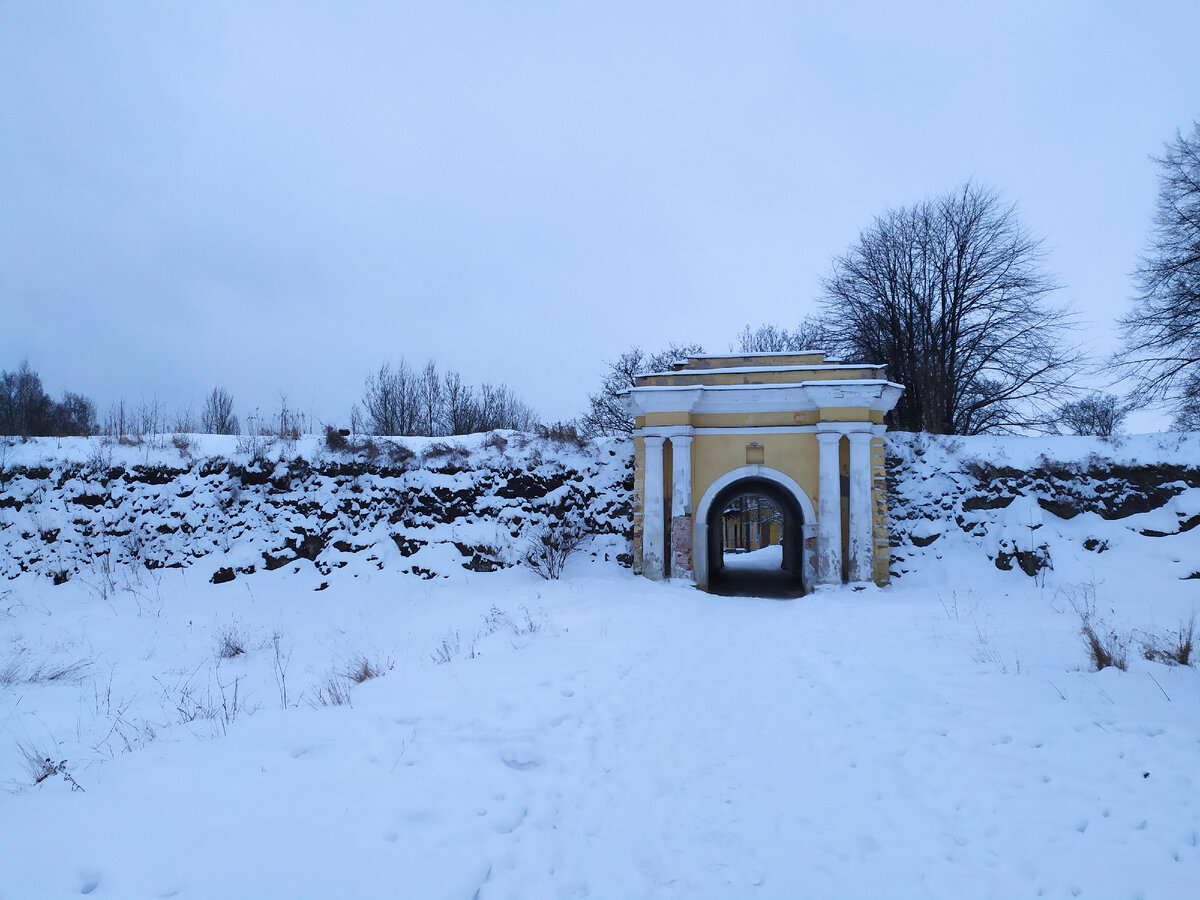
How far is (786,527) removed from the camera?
63.2 feet

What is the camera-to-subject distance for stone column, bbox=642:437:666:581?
13.4 metres

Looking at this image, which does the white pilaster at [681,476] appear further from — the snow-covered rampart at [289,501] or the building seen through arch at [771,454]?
the snow-covered rampart at [289,501]

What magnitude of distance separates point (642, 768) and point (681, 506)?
9.29m

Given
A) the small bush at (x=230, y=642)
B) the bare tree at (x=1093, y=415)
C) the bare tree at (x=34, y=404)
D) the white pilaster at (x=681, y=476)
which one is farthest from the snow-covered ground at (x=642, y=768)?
the bare tree at (x=34, y=404)

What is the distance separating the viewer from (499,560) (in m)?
14.1

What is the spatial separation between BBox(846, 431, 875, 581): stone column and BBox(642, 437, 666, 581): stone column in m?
3.81

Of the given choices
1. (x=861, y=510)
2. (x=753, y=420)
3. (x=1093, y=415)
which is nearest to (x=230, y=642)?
(x=753, y=420)

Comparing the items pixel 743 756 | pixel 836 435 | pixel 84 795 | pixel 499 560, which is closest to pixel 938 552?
pixel 836 435

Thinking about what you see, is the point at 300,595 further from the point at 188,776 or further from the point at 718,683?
the point at 188,776

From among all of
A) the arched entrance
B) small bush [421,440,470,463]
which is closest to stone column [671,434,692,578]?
the arched entrance

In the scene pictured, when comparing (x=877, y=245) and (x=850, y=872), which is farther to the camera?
(x=877, y=245)

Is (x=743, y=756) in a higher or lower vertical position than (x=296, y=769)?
lower

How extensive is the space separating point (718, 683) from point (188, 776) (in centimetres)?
466

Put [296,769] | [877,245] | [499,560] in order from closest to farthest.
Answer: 1. [296,769]
2. [499,560]
3. [877,245]
